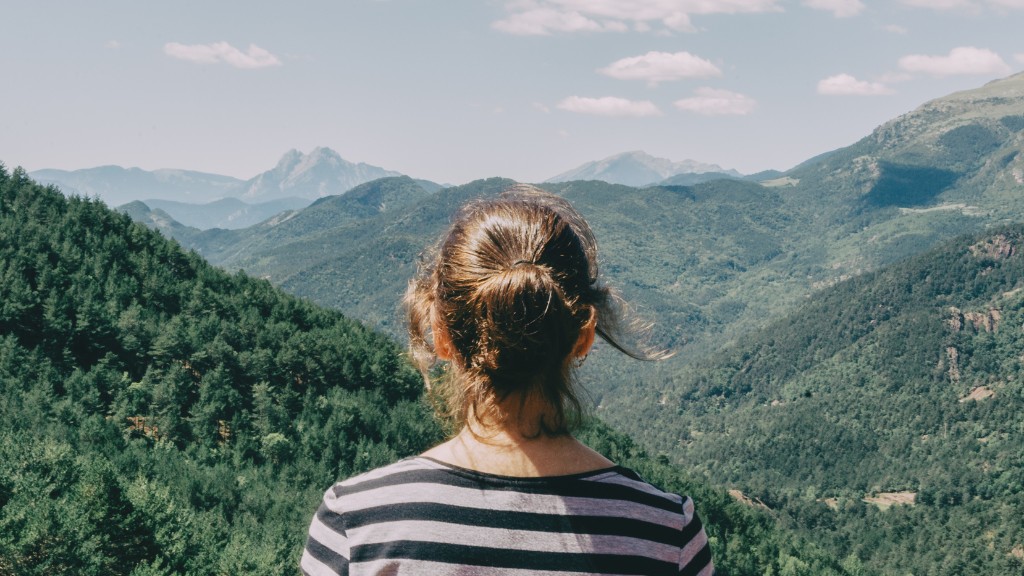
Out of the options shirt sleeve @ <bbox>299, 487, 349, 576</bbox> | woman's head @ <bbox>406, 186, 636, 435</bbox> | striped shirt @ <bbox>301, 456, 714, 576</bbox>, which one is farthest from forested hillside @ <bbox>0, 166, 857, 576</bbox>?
striped shirt @ <bbox>301, 456, 714, 576</bbox>

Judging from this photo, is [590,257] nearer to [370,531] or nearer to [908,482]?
[370,531]

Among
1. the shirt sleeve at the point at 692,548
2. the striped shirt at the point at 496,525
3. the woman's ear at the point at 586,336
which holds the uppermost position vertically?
the woman's ear at the point at 586,336

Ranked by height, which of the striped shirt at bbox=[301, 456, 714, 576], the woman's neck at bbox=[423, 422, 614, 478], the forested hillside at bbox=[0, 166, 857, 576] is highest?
the woman's neck at bbox=[423, 422, 614, 478]

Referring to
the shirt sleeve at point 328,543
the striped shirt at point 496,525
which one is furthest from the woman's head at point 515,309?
the shirt sleeve at point 328,543

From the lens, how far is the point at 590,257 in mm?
3475

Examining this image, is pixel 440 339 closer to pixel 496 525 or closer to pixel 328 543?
pixel 496 525

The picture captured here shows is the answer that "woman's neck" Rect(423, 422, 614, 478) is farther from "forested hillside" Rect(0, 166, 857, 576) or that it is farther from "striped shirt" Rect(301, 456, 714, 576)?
"forested hillside" Rect(0, 166, 857, 576)

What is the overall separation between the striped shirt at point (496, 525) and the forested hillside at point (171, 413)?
19477 mm

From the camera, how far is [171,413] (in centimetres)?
6169

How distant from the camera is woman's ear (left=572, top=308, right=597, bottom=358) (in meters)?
3.33

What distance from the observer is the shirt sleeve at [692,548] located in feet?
10.6

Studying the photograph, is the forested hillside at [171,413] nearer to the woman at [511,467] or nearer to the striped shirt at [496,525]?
the woman at [511,467]

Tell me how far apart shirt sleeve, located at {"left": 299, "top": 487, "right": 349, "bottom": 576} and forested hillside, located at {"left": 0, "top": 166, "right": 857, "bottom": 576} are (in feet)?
63.0

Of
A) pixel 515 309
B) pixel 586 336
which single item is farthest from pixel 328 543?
pixel 586 336
